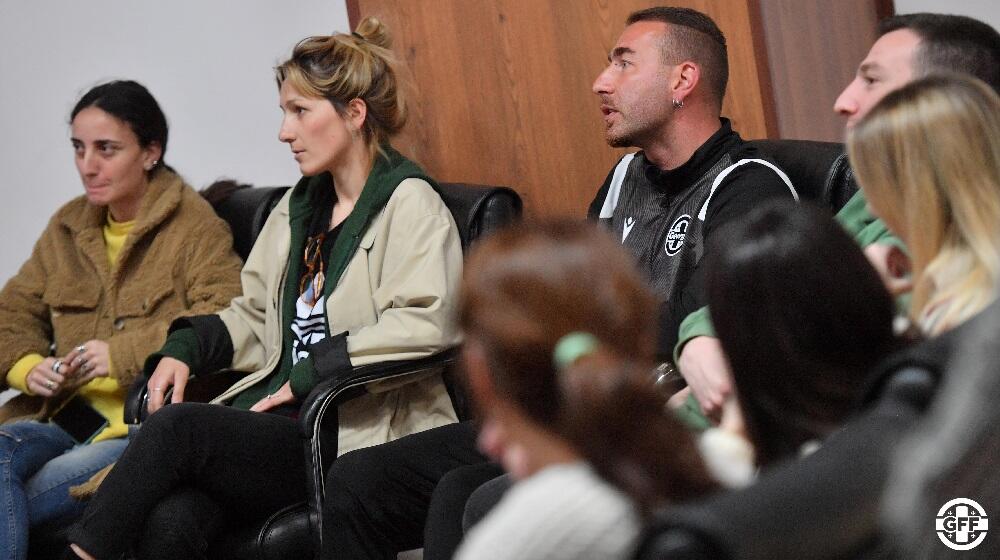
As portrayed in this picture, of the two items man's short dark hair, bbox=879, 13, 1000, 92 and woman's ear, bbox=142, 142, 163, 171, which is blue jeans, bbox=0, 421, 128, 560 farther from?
man's short dark hair, bbox=879, 13, 1000, 92

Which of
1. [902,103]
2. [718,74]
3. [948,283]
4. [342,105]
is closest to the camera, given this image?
[948,283]

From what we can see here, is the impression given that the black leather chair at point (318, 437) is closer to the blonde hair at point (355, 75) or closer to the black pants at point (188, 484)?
the black pants at point (188, 484)

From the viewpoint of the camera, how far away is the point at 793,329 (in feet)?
2.73

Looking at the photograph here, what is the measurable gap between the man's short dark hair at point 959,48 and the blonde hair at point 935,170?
2.16ft

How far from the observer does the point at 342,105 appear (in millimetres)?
2691

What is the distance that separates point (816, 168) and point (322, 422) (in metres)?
1.02

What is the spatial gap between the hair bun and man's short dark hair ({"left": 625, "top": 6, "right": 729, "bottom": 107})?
0.61 m

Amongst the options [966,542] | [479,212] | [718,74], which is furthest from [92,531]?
[966,542]

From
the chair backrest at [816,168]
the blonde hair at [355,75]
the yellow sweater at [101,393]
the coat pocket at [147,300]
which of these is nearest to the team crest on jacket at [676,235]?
the chair backrest at [816,168]

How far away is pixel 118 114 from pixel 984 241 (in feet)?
7.90

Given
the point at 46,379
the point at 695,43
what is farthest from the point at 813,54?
the point at 46,379

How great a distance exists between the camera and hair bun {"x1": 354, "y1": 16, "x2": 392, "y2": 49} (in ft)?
9.01

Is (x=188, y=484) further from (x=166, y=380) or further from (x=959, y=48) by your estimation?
(x=959, y=48)

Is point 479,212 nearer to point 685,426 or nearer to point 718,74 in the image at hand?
point 718,74
